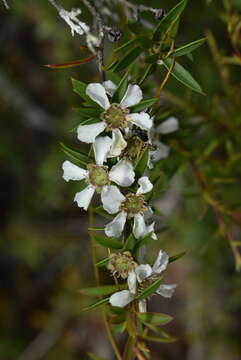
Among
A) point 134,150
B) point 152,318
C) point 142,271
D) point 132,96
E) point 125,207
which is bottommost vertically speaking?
point 152,318

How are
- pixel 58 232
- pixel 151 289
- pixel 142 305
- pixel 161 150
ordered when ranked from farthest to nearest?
pixel 58 232
pixel 161 150
pixel 142 305
pixel 151 289

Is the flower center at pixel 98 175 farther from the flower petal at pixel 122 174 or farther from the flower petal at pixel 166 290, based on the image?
the flower petal at pixel 166 290

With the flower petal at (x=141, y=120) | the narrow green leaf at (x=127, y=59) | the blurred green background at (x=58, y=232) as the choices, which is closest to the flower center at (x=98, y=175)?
the flower petal at (x=141, y=120)

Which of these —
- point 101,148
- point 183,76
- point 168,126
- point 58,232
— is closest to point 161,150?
point 168,126

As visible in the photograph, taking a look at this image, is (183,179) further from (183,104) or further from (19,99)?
(19,99)

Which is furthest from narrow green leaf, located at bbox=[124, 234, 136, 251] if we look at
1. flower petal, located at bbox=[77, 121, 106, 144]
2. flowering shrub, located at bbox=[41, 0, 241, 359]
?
flower petal, located at bbox=[77, 121, 106, 144]

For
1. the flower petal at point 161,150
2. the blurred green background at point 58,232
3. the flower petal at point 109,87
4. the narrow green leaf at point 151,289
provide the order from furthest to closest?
1. the blurred green background at point 58,232
2. the flower petal at point 161,150
3. the flower petal at point 109,87
4. the narrow green leaf at point 151,289

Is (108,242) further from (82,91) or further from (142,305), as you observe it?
(82,91)
